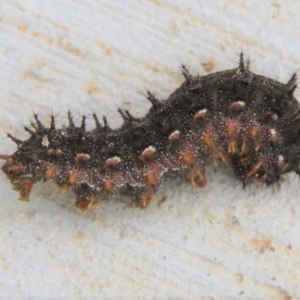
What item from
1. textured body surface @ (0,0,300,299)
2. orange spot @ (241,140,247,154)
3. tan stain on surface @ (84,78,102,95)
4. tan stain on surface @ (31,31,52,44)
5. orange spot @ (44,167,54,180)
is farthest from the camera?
tan stain on surface @ (31,31,52,44)

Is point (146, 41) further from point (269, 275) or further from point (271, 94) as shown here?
point (269, 275)

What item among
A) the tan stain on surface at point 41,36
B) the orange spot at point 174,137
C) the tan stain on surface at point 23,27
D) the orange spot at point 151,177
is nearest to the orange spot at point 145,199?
the orange spot at point 151,177

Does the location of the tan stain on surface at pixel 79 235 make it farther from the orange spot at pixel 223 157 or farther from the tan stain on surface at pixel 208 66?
the tan stain on surface at pixel 208 66

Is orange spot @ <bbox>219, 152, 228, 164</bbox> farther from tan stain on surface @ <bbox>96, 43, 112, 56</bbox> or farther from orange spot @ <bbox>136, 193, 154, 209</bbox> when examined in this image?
tan stain on surface @ <bbox>96, 43, 112, 56</bbox>

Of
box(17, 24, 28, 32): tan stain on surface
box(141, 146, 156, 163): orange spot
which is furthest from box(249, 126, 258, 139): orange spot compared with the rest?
box(17, 24, 28, 32): tan stain on surface

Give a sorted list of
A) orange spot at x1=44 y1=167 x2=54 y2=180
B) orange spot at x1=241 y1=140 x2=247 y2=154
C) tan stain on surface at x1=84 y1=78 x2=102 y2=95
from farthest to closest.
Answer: tan stain on surface at x1=84 y1=78 x2=102 y2=95
orange spot at x1=241 y1=140 x2=247 y2=154
orange spot at x1=44 y1=167 x2=54 y2=180

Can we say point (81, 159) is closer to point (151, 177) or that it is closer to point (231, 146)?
point (151, 177)

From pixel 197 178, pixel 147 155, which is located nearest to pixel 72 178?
pixel 147 155

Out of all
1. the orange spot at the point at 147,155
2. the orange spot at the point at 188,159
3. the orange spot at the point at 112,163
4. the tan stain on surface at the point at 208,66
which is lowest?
the orange spot at the point at 112,163
